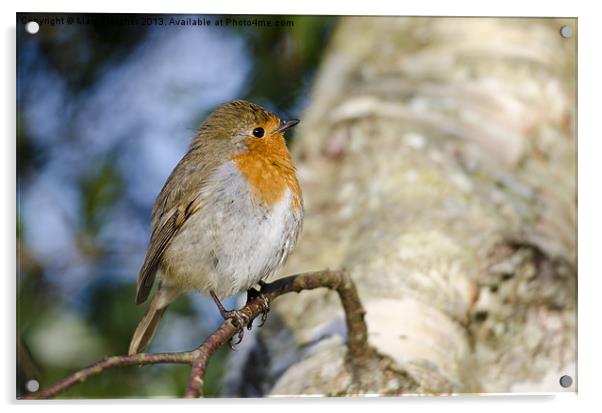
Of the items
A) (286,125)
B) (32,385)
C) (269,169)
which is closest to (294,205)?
(269,169)

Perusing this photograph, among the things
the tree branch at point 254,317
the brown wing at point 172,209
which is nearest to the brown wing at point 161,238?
A: the brown wing at point 172,209

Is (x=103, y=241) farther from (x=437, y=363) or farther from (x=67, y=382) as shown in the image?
(x=437, y=363)

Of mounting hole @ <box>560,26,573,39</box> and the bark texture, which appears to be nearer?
the bark texture

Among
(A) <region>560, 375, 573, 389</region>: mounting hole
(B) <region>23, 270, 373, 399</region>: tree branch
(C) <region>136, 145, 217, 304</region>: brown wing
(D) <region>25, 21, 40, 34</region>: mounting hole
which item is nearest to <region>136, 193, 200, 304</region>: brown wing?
(C) <region>136, 145, 217, 304</region>: brown wing

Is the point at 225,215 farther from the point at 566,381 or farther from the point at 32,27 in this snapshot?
the point at 566,381

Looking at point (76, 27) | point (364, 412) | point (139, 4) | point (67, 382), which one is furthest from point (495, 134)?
point (67, 382)

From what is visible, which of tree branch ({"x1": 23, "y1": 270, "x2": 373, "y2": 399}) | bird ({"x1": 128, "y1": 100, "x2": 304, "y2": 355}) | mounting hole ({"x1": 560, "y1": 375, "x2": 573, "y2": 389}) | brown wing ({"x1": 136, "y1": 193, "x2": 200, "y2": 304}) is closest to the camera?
tree branch ({"x1": 23, "y1": 270, "x2": 373, "y2": 399})

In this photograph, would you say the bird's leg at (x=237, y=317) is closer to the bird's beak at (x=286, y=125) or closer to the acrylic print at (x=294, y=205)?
the acrylic print at (x=294, y=205)

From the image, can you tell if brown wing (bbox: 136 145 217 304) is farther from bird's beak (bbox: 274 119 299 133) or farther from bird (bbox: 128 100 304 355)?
bird's beak (bbox: 274 119 299 133)
